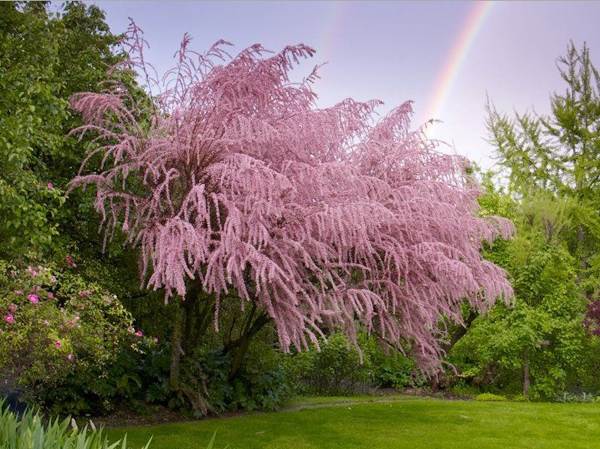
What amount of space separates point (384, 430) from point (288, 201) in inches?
184

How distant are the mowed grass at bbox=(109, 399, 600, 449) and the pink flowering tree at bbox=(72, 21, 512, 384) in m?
1.43

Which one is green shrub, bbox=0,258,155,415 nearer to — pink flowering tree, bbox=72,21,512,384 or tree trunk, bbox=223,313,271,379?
pink flowering tree, bbox=72,21,512,384

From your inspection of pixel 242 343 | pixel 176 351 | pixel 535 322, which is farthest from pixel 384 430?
pixel 535 322

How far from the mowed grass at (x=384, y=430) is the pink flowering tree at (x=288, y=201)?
143 cm

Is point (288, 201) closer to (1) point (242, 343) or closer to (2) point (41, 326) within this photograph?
(2) point (41, 326)

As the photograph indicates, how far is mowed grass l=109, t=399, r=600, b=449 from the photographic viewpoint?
9.15 meters

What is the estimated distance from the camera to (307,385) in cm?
1644

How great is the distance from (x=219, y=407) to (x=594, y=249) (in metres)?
25.2

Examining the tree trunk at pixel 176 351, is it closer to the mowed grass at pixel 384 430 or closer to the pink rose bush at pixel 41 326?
the mowed grass at pixel 384 430

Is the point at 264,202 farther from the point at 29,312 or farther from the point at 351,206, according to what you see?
the point at 29,312

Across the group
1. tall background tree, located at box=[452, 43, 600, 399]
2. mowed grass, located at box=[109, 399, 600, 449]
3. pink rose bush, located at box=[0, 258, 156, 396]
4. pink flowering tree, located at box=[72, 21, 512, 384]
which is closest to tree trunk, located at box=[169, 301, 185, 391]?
pink flowering tree, located at box=[72, 21, 512, 384]

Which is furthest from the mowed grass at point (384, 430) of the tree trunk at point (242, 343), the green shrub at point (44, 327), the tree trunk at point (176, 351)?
the green shrub at point (44, 327)

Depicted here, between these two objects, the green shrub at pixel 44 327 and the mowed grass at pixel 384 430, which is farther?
the mowed grass at pixel 384 430

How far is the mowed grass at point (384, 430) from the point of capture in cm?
915
